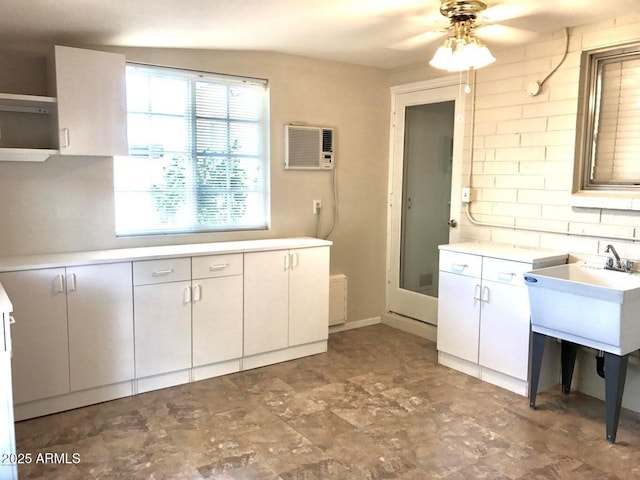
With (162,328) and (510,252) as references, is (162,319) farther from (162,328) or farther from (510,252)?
(510,252)

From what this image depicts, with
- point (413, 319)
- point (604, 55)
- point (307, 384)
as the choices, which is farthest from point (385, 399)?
point (604, 55)

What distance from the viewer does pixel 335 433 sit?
2.91 meters

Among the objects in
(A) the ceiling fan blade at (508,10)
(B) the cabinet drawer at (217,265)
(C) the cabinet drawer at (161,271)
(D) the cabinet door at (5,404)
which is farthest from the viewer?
(B) the cabinet drawer at (217,265)

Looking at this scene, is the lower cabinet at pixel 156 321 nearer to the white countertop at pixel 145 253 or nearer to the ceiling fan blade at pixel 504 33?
the white countertop at pixel 145 253

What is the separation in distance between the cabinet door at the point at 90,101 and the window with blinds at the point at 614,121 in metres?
3.12

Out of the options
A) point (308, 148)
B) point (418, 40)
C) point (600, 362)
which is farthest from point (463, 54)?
point (600, 362)

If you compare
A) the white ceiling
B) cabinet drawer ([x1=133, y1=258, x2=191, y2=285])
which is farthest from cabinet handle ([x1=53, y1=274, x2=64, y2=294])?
the white ceiling

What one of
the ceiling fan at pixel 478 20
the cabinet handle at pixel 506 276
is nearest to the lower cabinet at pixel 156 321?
the cabinet handle at pixel 506 276

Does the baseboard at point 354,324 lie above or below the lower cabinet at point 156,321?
below

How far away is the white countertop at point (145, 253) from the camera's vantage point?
2994 millimetres

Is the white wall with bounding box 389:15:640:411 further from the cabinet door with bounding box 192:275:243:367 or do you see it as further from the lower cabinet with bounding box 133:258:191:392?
the lower cabinet with bounding box 133:258:191:392

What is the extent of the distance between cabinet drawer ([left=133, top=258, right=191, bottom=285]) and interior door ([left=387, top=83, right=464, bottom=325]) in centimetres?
225

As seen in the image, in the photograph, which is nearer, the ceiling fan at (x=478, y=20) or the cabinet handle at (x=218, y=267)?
the ceiling fan at (x=478, y=20)

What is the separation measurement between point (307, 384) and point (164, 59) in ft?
8.48
